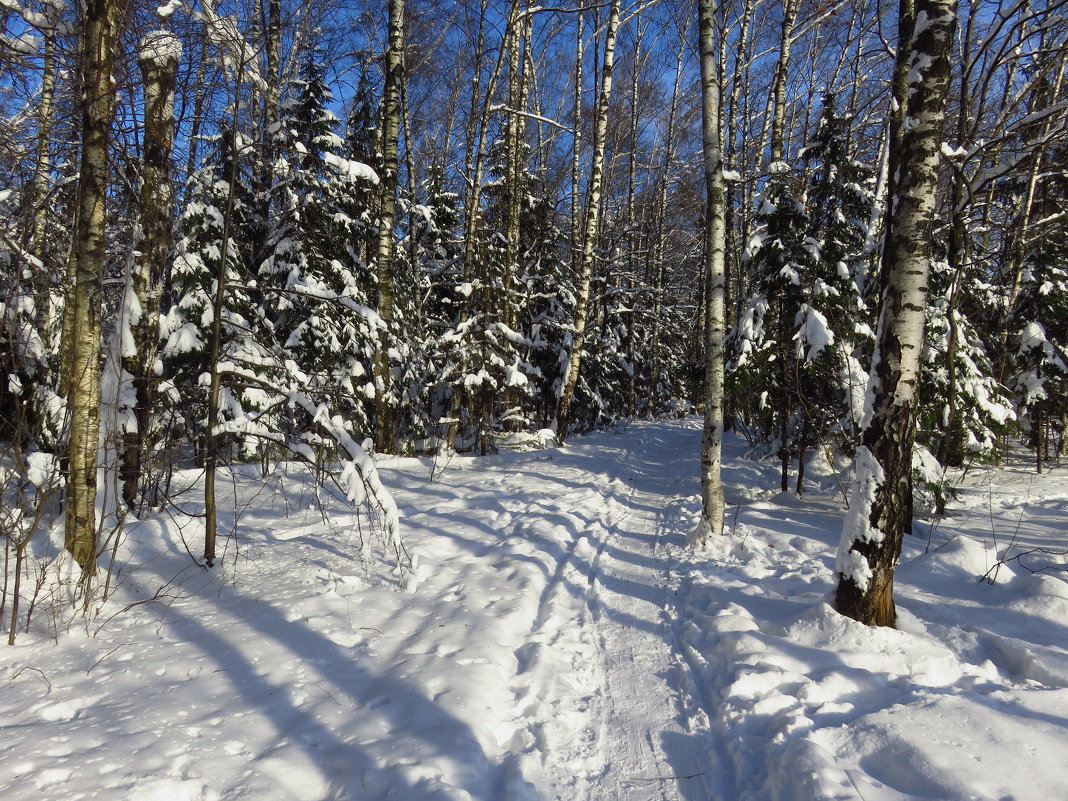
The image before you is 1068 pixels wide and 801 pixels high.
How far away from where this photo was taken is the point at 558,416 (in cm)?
1363

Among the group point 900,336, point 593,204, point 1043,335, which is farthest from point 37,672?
point 1043,335

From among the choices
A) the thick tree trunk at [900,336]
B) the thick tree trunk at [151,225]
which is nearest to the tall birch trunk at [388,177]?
the thick tree trunk at [151,225]

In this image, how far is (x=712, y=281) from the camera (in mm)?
6648

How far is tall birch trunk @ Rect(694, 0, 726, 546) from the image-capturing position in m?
6.21

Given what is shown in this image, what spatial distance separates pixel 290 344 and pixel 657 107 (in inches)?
775

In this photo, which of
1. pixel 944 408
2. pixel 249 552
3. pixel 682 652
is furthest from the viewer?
pixel 944 408

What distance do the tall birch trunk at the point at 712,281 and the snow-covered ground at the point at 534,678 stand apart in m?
0.52

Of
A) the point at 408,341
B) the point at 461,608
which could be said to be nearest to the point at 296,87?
the point at 408,341

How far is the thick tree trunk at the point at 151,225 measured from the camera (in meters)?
4.57

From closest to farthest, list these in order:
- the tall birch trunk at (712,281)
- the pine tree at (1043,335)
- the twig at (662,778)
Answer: the twig at (662,778), the tall birch trunk at (712,281), the pine tree at (1043,335)

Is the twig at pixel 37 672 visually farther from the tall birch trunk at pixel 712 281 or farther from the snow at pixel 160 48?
the tall birch trunk at pixel 712 281

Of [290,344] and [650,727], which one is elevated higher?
[290,344]

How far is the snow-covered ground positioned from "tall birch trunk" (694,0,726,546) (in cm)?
52

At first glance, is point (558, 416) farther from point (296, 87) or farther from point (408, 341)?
point (296, 87)
